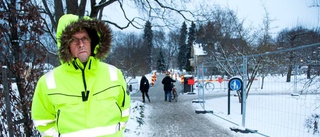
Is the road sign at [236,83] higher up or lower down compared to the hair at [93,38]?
lower down

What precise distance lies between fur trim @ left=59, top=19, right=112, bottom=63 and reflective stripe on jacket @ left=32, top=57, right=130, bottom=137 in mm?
111

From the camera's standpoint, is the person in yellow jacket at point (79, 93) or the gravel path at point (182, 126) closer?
the person in yellow jacket at point (79, 93)

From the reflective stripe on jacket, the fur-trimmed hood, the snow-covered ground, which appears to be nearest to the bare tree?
the fur-trimmed hood

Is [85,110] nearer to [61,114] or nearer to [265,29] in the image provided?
[61,114]

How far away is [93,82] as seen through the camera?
6.89 ft

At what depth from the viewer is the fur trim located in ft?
7.07

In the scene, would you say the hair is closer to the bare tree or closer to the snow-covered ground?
the bare tree

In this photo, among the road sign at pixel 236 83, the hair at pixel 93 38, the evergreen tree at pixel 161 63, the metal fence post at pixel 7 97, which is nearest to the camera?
the hair at pixel 93 38

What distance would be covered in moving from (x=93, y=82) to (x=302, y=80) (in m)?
4.77

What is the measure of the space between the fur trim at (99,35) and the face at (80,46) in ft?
0.12

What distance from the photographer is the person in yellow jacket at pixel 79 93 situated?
197 cm

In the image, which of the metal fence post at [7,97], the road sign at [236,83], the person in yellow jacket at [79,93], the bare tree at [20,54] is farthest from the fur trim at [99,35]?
the road sign at [236,83]

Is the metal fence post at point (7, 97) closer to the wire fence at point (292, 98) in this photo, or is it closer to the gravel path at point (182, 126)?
the gravel path at point (182, 126)

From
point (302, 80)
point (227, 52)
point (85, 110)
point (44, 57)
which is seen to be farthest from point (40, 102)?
point (227, 52)
